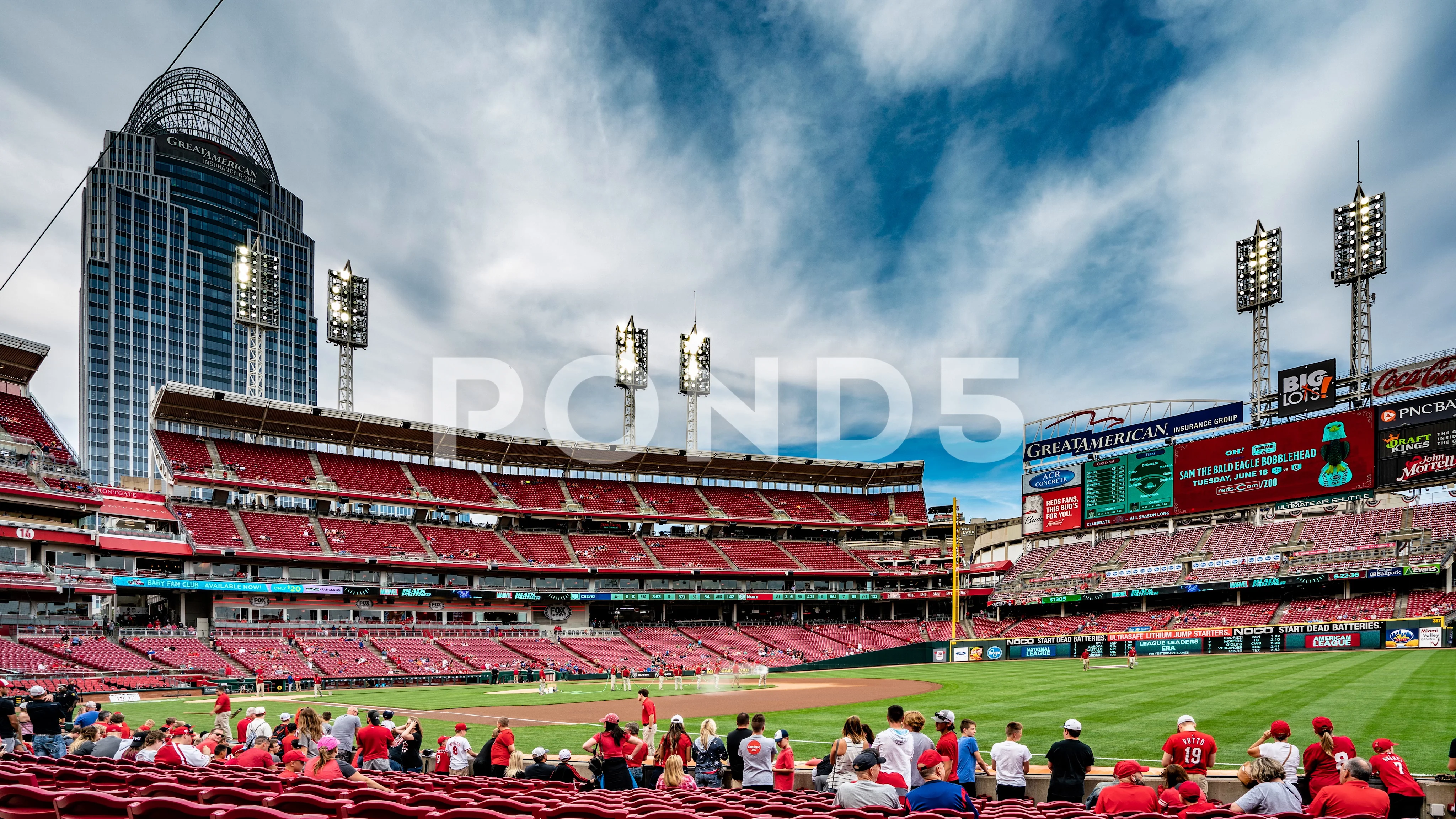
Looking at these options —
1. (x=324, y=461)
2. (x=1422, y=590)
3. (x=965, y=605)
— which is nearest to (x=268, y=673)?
(x=324, y=461)

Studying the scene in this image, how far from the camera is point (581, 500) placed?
250ft

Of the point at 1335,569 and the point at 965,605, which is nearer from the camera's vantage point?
the point at 1335,569

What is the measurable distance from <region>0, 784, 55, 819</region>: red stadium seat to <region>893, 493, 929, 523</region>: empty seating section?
81596mm

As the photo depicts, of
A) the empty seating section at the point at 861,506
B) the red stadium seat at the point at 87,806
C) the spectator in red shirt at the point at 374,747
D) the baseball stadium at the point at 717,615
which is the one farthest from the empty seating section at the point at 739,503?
the red stadium seat at the point at 87,806

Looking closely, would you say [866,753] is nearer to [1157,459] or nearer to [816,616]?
[1157,459]

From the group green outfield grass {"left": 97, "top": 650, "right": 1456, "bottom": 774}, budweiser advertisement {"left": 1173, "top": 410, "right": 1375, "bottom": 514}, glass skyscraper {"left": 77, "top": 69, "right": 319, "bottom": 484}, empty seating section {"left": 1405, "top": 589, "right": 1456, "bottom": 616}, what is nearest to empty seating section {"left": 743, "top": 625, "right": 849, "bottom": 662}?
green outfield grass {"left": 97, "top": 650, "right": 1456, "bottom": 774}

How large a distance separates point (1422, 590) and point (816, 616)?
43.5 meters

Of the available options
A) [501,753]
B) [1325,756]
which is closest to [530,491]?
[501,753]

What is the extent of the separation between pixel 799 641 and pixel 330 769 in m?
60.8

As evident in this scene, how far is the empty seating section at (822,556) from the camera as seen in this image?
3051 inches

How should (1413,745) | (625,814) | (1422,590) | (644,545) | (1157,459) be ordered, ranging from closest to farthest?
(625,814)
(1413,745)
(1422,590)
(1157,459)
(644,545)

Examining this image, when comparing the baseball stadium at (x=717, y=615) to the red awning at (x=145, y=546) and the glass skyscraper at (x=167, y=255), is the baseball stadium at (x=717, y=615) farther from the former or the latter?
the glass skyscraper at (x=167, y=255)

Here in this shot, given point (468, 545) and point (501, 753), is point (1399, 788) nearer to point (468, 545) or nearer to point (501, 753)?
point (501, 753)

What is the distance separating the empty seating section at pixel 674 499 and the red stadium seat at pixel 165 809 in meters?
71.2
